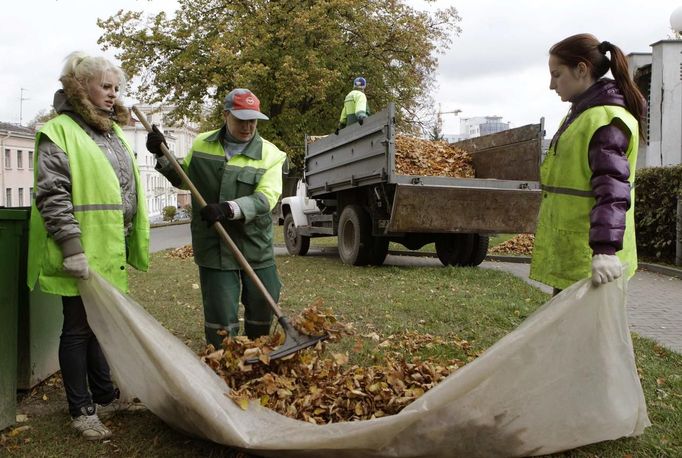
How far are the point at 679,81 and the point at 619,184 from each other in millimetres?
13978

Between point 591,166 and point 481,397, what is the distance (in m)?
1.08

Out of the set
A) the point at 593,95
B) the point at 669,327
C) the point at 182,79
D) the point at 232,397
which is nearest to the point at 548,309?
the point at 593,95

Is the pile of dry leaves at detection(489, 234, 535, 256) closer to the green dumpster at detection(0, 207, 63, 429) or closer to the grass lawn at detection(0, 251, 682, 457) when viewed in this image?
the grass lawn at detection(0, 251, 682, 457)

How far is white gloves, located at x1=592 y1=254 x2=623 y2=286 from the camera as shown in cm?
262

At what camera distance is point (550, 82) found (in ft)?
9.66

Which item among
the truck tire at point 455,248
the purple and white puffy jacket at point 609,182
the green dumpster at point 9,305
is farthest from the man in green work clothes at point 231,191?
the truck tire at point 455,248

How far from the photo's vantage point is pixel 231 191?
3533 millimetres

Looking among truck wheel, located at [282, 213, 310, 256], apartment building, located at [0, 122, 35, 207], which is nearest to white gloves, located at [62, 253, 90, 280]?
truck wheel, located at [282, 213, 310, 256]

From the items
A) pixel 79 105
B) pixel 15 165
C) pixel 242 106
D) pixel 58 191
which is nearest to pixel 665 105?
pixel 242 106

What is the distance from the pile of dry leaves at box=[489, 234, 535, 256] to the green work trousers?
32.2 ft

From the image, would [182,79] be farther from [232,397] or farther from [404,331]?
[232,397]

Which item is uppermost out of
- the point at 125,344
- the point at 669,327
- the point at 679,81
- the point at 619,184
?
the point at 679,81

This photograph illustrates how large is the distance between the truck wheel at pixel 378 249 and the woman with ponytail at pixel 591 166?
631 cm

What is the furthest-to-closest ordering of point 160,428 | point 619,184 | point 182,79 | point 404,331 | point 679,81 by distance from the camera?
point 182,79 < point 679,81 < point 404,331 < point 160,428 < point 619,184
